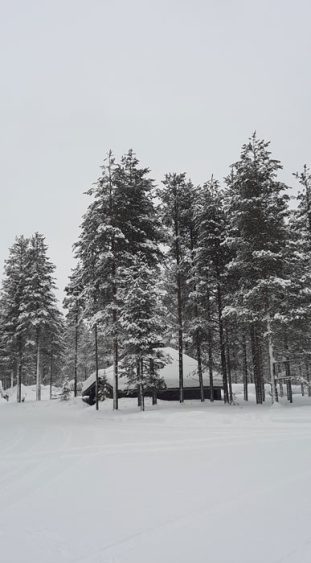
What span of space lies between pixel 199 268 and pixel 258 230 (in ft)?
16.3

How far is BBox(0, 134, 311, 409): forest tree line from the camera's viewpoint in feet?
72.4

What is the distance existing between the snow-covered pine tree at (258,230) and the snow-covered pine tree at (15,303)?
940 inches

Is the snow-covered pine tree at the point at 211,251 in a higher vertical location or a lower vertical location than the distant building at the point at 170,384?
higher

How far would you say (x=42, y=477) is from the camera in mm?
8547

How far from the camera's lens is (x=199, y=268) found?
25641mm

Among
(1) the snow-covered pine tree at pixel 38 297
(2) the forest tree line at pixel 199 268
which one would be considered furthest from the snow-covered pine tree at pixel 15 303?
(2) the forest tree line at pixel 199 268

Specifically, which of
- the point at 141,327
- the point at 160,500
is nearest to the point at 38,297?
the point at 141,327

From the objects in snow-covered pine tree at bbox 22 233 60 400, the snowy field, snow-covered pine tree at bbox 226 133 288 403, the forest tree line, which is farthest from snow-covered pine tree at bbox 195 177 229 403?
snow-covered pine tree at bbox 22 233 60 400

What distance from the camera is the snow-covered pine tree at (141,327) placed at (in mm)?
21853

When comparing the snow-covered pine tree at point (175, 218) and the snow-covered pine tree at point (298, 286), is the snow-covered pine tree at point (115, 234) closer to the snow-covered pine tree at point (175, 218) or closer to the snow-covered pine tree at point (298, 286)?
the snow-covered pine tree at point (175, 218)

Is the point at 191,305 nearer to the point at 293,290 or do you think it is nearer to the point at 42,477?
the point at 293,290

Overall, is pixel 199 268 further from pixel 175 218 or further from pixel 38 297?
pixel 38 297

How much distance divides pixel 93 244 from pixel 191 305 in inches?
310

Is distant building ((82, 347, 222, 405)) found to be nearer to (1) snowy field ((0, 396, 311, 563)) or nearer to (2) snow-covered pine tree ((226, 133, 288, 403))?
(2) snow-covered pine tree ((226, 133, 288, 403))
